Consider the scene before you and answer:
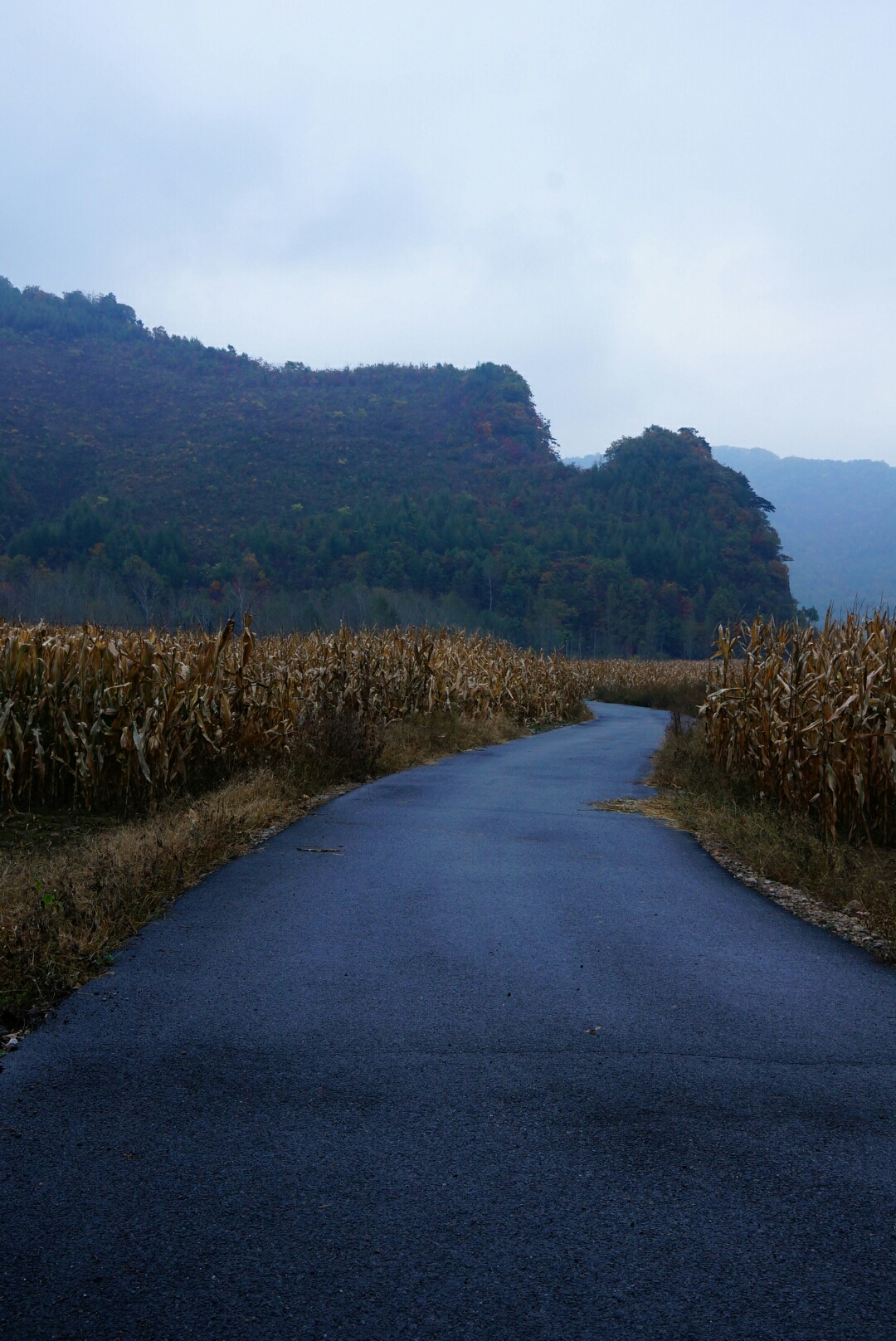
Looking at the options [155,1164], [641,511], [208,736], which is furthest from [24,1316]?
[641,511]

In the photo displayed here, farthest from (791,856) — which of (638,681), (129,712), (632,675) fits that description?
(632,675)

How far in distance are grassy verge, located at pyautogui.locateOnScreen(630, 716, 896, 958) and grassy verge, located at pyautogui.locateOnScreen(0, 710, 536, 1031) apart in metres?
4.06

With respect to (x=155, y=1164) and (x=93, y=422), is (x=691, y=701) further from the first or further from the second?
(x=93, y=422)

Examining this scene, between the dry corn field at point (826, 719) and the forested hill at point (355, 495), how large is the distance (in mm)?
54680

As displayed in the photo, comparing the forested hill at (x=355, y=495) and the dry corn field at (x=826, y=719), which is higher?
the forested hill at (x=355, y=495)

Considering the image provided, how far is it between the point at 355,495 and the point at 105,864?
82741 millimetres

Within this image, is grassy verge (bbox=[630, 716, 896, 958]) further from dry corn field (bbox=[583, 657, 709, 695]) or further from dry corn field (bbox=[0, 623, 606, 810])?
dry corn field (bbox=[583, 657, 709, 695])

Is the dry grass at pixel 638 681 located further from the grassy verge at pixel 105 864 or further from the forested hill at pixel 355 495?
the grassy verge at pixel 105 864

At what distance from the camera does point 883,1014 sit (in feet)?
13.9

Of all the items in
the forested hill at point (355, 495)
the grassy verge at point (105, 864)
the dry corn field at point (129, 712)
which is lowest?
the grassy verge at point (105, 864)

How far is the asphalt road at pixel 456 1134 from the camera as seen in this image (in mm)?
2244

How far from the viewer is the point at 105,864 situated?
6000mm

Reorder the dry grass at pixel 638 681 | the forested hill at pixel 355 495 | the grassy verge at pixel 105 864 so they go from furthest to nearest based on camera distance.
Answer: the forested hill at pixel 355 495 < the dry grass at pixel 638 681 < the grassy verge at pixel 105 864

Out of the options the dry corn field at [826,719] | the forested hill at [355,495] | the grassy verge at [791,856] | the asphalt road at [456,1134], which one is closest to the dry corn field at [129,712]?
the asphalt road at [456,1134]
